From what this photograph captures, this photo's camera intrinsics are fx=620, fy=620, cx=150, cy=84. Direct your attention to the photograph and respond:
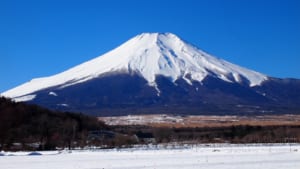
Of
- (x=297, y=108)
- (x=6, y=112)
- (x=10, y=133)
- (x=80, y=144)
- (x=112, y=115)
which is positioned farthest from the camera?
(x=297, y=108)

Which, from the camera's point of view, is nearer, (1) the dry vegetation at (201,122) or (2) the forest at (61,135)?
(2) the forest at (61,135)

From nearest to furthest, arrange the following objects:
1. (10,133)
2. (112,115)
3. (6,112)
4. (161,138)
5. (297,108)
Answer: (10,133)
(6,112)
(161,138)
(112,115)
(297,108)

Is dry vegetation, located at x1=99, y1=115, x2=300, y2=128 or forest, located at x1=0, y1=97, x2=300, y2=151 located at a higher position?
dry vegetation, located at x1=99, y1=115, x2=300, y2=128

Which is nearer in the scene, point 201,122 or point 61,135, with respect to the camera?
point 61,135

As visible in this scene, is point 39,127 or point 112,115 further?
point 112,115

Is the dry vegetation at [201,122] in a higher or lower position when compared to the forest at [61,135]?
higher

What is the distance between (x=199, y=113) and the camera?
164 metres

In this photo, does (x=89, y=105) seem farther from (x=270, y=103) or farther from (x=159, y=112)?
(x=270, y=103)

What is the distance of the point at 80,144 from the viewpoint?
61.3m

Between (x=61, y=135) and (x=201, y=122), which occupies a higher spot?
(x=201, y=122)

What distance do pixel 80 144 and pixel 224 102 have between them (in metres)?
133

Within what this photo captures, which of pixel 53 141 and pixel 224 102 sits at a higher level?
pixel 224 102

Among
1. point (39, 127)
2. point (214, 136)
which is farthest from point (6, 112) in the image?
point (214, 136)

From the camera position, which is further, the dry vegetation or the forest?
the dry vegetation
